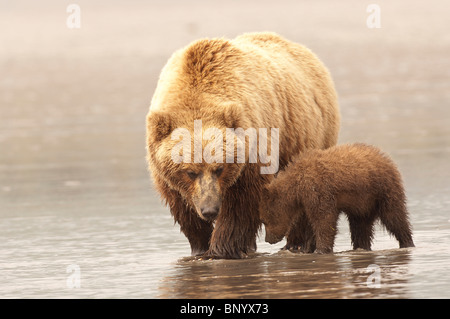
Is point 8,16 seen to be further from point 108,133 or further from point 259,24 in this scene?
point 108,133

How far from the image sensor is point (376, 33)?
35.3 metres

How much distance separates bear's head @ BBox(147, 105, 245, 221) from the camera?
833 cm

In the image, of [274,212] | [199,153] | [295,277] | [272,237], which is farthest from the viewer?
[272,237]

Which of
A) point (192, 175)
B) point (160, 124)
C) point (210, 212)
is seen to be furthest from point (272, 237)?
point (160, 124)

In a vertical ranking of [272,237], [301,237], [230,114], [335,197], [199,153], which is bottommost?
[301,237]

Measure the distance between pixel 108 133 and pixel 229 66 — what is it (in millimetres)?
11302

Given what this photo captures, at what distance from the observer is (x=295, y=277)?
25.8 ft

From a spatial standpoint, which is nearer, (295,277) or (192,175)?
(295,277)

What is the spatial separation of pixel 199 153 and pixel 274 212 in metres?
1.02

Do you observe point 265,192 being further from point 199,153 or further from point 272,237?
point 199,153

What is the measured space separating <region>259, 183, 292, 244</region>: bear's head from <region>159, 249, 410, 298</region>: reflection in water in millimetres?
237

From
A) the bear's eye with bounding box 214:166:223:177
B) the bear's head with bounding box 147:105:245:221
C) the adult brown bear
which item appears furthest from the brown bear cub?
the bear's eye with bounding box 214:166:223:177

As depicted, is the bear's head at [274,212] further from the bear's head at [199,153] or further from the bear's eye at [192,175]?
the bear's eye at [192,175]

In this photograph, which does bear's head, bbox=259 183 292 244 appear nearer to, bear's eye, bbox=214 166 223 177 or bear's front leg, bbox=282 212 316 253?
bear's front leg, bbox=282 212 316 253
